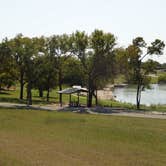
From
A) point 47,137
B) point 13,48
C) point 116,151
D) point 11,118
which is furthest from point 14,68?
point 116,151

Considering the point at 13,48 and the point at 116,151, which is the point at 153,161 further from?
the point at 13,48

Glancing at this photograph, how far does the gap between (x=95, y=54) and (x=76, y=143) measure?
34229mm

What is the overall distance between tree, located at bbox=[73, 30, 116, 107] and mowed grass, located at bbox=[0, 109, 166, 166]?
2357 centimetres

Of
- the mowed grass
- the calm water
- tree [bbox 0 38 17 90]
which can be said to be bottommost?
the mowed grass

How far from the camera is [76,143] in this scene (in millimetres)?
19797

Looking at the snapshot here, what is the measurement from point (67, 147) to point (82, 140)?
2.97m

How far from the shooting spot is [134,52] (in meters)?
52.9

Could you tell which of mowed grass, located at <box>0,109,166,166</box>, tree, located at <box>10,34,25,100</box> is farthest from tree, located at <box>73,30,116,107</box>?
mowed grass, located at <box>0,109,166,166</box>

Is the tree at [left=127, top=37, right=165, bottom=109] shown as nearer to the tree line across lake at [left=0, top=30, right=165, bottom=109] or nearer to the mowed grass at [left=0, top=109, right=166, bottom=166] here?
the tree line across lake at [left=0, top=30, right=165, bottom=109]

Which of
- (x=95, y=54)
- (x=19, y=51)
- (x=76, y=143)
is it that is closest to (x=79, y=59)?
(x=95, y=54)

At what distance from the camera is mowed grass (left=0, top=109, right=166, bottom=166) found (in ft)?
49.6

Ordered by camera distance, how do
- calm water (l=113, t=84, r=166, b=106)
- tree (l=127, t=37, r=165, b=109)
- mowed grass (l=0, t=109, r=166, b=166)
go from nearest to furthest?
mowed grass (l=0, t=109, r=166, b=166) < tree (l=127, t=37, r=165, b=109) < calm water (l=113, t=84, r=166, b=106)

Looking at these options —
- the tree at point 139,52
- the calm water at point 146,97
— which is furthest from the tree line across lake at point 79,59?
the calm water at point 146,97

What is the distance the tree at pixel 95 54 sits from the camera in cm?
5272
